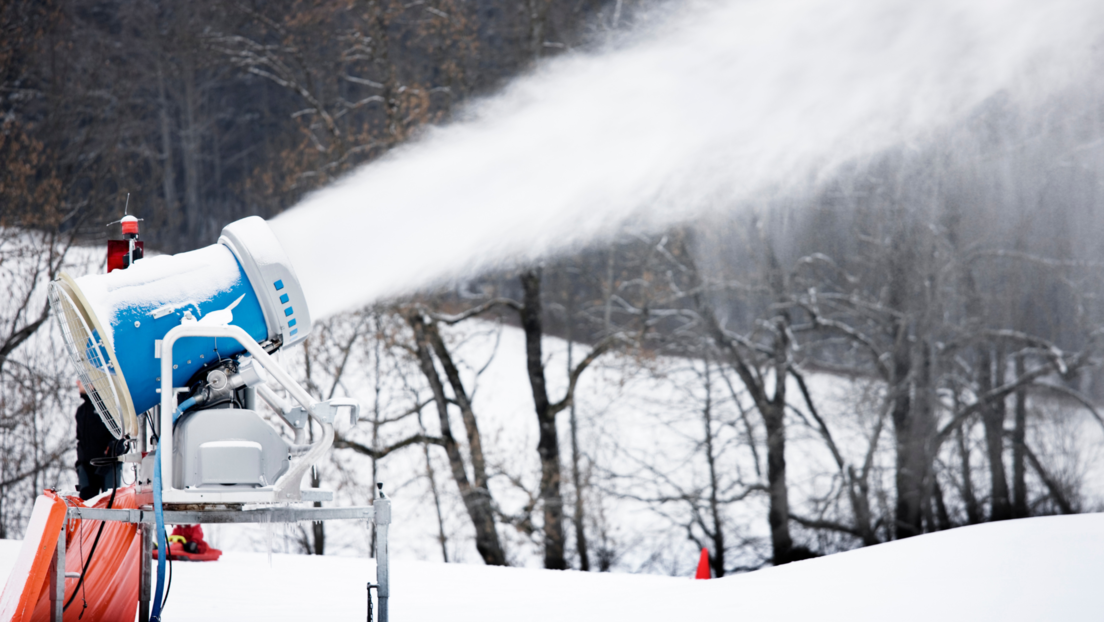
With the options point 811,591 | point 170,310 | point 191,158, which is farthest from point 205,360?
point 191,158

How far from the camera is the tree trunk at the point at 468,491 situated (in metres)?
14.2

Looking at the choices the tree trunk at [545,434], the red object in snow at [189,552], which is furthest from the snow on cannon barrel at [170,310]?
the tree trunk at [545,434]

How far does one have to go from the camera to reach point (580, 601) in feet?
17.8

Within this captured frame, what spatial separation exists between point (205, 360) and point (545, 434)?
11.0 metres

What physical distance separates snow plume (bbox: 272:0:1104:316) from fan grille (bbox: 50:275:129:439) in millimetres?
2523

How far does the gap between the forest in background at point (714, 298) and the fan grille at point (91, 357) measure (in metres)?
9.11

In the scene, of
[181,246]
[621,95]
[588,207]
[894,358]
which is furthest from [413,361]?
[894,358]

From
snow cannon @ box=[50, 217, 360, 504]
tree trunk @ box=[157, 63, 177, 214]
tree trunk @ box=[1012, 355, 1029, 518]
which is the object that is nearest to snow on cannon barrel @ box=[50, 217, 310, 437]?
snow cannon @ box=[50, 217, 360, 504]

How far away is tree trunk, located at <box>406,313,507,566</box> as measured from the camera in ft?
46.7

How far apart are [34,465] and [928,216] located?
48.3 ft

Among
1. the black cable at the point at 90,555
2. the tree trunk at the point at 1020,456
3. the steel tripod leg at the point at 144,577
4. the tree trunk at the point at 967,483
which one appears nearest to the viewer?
the black cable at the point at 90,555

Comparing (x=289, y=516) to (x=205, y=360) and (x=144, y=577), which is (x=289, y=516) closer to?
(x=205, y=360)

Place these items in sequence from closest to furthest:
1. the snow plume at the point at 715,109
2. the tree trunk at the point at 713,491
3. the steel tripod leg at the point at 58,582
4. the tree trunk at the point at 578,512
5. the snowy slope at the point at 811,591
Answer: the snowy slope at the point at 811,591, the steel tripod leg at the point at 58,582, the snow plume at the point at 715,109, the tree trunk at the point at 713,491, the tree trunk at the point at 578,512

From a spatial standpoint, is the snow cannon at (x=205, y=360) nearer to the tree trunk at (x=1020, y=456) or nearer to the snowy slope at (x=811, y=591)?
the snowy slope at (x=811, y=591)
